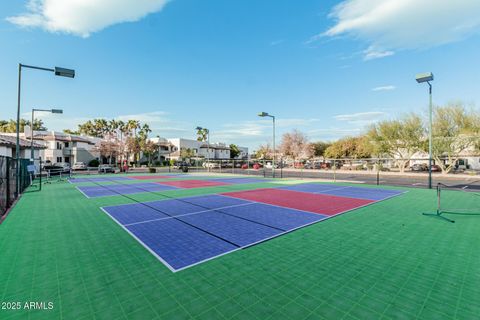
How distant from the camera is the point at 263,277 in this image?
4156 mm

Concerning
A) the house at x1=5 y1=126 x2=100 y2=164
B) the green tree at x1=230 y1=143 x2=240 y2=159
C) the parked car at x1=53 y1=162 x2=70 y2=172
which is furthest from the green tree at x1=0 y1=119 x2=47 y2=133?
the green tree at x1=230 y1=143 x2=240 y2=159

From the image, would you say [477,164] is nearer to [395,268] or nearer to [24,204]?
[395,268]

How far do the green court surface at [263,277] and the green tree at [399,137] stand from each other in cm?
3924

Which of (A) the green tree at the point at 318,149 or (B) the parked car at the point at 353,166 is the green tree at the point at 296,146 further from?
(B) the parked car at the point at 353,166

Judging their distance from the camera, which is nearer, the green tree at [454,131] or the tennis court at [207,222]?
the tennis court at [207,222]

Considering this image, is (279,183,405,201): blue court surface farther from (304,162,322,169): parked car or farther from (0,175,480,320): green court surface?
(304,162,322,169): parked car

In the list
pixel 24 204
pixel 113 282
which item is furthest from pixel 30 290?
pixel 24 204

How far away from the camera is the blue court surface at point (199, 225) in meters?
5.38

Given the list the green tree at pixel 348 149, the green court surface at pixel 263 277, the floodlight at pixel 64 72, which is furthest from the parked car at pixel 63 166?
the green tree at pixel 348 149

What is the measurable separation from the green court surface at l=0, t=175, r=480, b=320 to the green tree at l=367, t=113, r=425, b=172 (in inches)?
1545

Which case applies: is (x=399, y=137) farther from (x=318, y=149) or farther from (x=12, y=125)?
(x=12, y=125)

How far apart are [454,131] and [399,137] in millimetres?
7455

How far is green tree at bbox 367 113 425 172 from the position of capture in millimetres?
39188

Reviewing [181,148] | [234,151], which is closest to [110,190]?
[181,148]
